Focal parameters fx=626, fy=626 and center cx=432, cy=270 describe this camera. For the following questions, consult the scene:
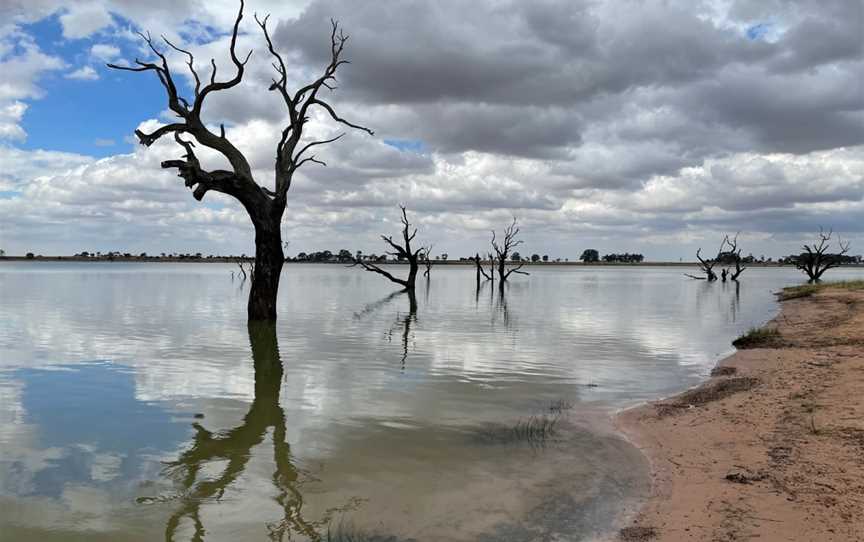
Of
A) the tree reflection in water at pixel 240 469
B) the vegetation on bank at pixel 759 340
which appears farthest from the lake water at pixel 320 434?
the vegetation on bank at pixel 759 340

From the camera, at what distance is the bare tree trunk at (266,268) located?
21.0 m

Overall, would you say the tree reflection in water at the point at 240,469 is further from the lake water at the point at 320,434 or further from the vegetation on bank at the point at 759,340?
the vegetation on bank at the point at 759,340

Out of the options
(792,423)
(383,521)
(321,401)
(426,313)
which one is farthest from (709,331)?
(383,521)

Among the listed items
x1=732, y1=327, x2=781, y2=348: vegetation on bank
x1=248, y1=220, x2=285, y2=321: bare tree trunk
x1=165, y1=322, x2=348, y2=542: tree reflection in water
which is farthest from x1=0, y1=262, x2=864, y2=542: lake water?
x1=248, y1=220, x2=285, y2=321: bare tree trunk

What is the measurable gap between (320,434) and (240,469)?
63.9 inches

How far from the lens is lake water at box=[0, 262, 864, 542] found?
5652 mm

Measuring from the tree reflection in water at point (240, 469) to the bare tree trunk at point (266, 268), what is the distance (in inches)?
420

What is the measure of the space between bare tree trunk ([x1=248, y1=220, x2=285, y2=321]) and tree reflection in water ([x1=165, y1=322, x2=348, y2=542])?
10.7 m

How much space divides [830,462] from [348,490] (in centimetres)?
508

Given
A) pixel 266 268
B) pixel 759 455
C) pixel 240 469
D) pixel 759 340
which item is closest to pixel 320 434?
pixel 240 469

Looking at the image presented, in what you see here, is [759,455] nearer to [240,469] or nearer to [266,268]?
[240,469]

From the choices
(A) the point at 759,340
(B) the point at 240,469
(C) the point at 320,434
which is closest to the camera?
(B) the point at 240,469

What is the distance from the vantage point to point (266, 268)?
21.3 m

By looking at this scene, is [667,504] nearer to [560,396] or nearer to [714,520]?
[714,520]
